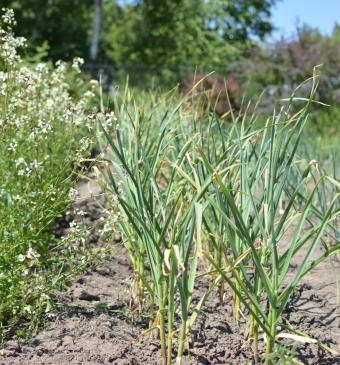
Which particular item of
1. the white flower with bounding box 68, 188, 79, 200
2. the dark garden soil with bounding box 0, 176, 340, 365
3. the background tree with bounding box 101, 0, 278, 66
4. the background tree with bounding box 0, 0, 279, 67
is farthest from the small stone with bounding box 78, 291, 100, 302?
the background tree with bounding box 101, 0, 278, 66

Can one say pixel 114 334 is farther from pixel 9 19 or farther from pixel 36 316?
pixel 9 19

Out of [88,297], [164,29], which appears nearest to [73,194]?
[88,297]

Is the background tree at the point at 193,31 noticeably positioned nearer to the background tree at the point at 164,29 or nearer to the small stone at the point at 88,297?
the background tree at the point at 164,29

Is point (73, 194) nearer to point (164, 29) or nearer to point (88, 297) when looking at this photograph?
point (88, 297)

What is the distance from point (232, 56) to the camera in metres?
22.6

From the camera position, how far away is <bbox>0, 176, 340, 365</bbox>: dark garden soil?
6.94ft

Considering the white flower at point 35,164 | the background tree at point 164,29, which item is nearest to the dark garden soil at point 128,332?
the white flower at point 35,164

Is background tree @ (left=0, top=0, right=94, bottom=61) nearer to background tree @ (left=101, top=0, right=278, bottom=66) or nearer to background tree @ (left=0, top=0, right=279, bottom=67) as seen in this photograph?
background tree @ (left=0, top=0, right=279, bottom=67)

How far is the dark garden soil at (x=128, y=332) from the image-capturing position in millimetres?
2115

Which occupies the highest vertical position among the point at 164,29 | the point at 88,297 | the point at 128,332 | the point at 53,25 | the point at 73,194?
the point at 164,29

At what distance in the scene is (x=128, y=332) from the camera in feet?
7.70

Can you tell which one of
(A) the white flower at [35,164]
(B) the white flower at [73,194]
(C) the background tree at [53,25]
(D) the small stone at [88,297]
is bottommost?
(D) the small stone at [88,297]

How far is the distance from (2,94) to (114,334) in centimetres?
129

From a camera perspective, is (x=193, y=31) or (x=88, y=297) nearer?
(x=88, y=297)
